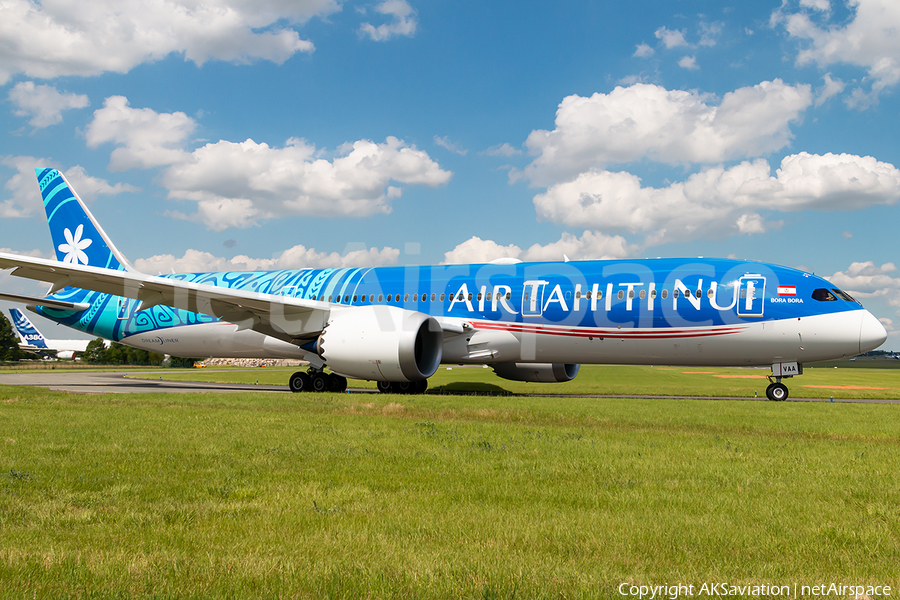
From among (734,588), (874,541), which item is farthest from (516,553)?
(874,541)

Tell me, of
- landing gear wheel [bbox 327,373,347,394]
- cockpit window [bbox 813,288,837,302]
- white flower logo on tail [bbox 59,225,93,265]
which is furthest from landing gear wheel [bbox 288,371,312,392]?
cockpit window [bbox 813,288,837,302]

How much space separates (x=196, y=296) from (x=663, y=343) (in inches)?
500

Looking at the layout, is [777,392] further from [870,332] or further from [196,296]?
[196,296]

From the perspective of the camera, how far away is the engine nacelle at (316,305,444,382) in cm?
1595

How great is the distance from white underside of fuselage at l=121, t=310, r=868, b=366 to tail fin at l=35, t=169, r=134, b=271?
8727 millimetres

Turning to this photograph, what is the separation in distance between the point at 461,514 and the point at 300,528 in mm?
1059

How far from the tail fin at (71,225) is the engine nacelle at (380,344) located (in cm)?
1120

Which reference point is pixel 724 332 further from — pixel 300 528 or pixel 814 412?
pixel 300 528

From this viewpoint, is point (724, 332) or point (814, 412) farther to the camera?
point (724, 332)

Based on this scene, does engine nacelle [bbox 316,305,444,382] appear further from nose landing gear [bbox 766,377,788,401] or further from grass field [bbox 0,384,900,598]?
nose landing gear [bbox 766,377,788,401]

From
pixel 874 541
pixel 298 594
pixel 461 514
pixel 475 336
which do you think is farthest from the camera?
pixel 475 336

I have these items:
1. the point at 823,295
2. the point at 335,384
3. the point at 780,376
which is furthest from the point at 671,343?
the point at 335,384

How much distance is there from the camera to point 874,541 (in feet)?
12.1

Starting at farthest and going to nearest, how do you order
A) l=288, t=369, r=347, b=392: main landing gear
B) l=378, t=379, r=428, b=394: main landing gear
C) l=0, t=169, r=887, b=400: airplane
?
l=378, t=379, r=428, b=394: main landing gear, l=288, t=369, r=347, b=392: main landing gear, l=0, t=169, r=887, b=400: airplane
